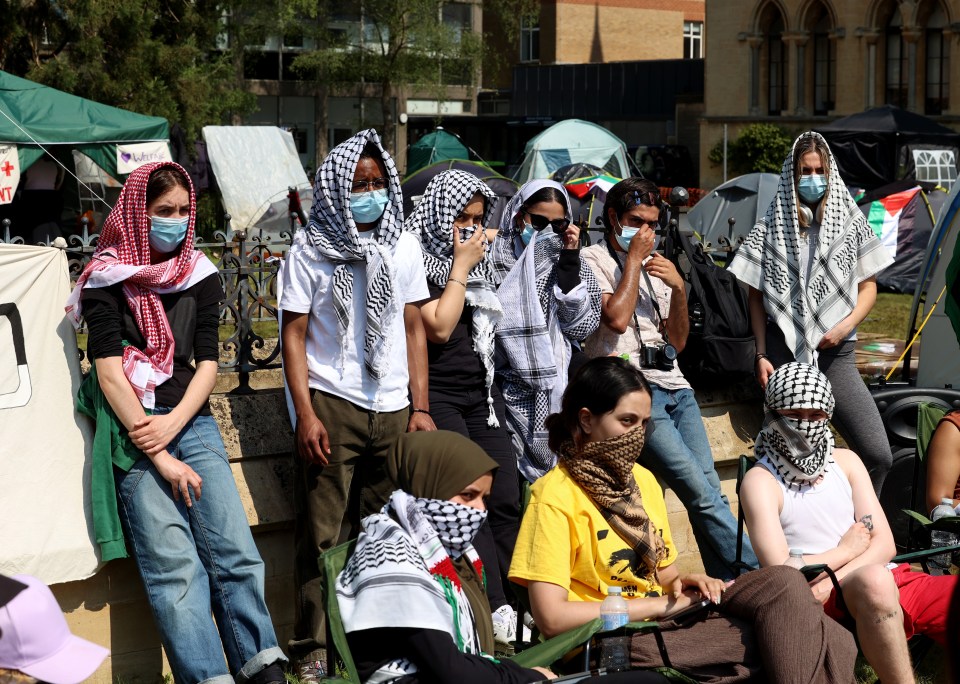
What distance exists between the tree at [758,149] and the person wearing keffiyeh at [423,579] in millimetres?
34295

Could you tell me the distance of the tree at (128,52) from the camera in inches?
750

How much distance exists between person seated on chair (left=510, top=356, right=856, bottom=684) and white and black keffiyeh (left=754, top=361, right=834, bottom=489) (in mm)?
675

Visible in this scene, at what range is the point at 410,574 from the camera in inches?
135

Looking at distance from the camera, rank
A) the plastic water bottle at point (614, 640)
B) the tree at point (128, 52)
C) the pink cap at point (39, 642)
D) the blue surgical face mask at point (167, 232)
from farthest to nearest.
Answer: the tree at point (128, 52) < the blue surgical face mask at point (167, 232) < the plastic water bottle at point (614, 640) < the pink cap at point (39, 642)

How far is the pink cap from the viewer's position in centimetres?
248

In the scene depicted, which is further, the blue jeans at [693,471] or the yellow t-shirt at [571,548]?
the blue jeans at [693,471]

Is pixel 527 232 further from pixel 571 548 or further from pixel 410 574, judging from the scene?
pixel 410 574

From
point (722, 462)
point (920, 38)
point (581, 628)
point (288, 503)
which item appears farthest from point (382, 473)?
point (920, 38)

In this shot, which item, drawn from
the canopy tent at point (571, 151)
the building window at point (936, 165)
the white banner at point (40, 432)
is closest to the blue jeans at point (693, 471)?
the white banner at point (40, 432)

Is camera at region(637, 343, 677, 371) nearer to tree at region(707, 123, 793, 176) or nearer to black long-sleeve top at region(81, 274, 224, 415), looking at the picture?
black long-sleeve top at region(81, 274, 224, 415)

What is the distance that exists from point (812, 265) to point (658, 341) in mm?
897

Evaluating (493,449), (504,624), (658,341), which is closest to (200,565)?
(504,624)

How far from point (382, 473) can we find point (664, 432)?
134 cm

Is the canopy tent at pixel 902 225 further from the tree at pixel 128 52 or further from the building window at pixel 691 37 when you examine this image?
the building window at pixel 691 37
